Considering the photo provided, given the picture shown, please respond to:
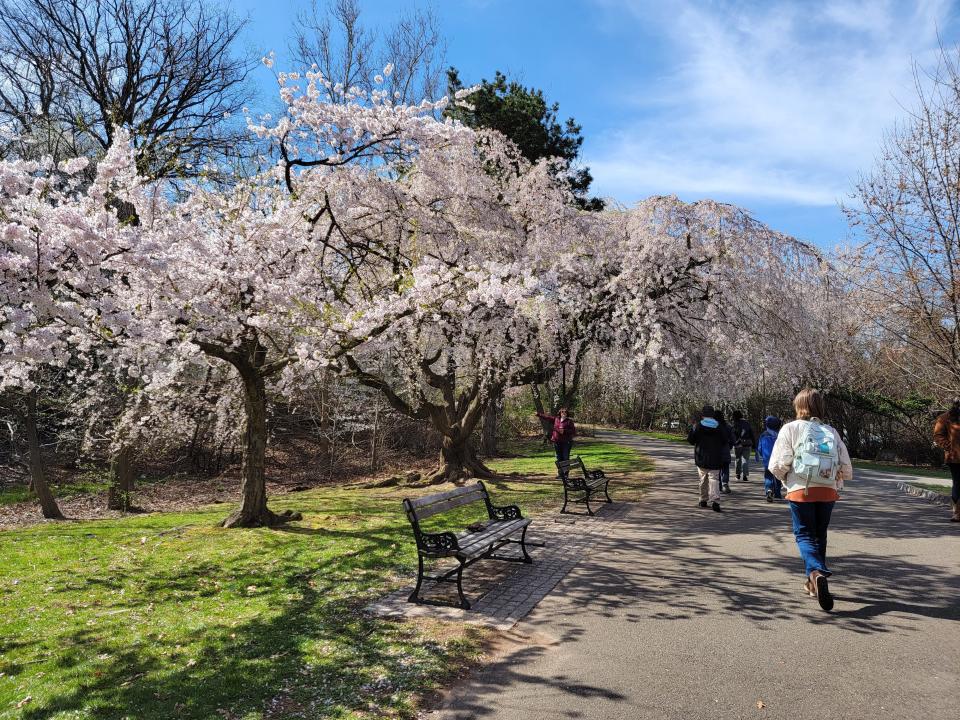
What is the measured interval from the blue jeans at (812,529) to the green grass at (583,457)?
1048 centimetres

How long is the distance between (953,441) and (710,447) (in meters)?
3.18

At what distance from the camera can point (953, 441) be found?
331 inches

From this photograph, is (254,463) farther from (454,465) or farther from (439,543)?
(454,465)

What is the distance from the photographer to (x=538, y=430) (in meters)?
32.3

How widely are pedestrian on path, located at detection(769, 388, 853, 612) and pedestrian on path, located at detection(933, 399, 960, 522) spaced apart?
178 inches

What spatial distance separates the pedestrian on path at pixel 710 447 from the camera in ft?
31.2

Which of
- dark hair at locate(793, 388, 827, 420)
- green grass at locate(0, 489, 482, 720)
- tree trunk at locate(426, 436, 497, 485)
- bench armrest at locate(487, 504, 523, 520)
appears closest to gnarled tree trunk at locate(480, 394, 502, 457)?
tree trunk at locate(426, 436, 497, 485)

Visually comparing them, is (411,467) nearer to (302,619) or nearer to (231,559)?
(231,559)

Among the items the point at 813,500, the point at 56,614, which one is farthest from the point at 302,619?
the point at 813,500

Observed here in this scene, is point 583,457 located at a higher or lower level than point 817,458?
lower

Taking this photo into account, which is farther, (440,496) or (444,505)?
(444,505)

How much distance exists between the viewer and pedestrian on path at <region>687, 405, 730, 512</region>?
951 cm

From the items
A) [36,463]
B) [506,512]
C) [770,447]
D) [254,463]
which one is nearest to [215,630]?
[506,512]

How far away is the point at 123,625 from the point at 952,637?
6522 mm
